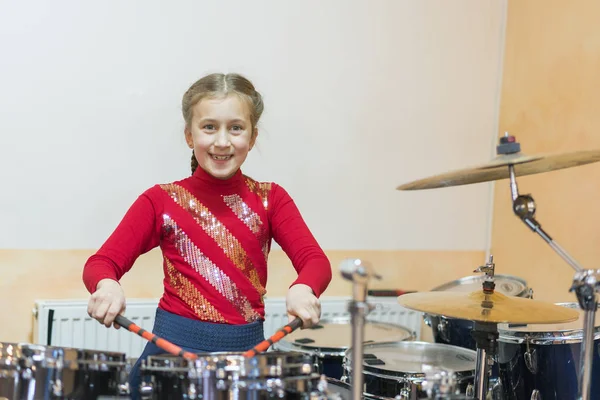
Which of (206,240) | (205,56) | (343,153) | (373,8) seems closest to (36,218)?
(205,56)

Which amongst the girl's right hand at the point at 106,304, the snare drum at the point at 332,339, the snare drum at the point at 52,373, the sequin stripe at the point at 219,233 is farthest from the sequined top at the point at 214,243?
the snare drum at the point at 332,339

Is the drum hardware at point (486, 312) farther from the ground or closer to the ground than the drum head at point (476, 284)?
closer to the ground

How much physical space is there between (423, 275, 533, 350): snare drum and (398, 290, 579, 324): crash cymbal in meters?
0.29

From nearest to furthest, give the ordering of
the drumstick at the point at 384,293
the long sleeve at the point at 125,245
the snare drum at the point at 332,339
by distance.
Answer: the long sleeve at the point at 125,245 → the snare drum at the point at 332,339 → the drumstick at the point at 384,293

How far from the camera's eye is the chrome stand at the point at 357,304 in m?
0.87

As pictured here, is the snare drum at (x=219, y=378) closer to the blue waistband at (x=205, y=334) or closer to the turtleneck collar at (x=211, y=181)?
the blue waistband at (x=205, y=334)

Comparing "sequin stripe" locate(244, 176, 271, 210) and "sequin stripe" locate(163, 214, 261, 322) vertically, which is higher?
"sequin stripe" locate(244, 176, 271, 210)

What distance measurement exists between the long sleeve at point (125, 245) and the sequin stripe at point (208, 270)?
32mm

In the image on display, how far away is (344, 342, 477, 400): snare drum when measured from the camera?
4.64 ft

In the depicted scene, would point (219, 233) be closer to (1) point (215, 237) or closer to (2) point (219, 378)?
(1) point (215, 237)

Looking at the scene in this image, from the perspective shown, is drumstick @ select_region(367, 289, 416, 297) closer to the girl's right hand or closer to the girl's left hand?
the girl's left hand

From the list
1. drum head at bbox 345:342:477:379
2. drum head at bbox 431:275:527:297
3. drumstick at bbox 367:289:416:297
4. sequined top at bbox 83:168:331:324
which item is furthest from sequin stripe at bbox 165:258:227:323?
drumstick at bbox 367:289:416:297

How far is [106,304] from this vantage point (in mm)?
1071

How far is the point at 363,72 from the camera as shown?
2256mm
